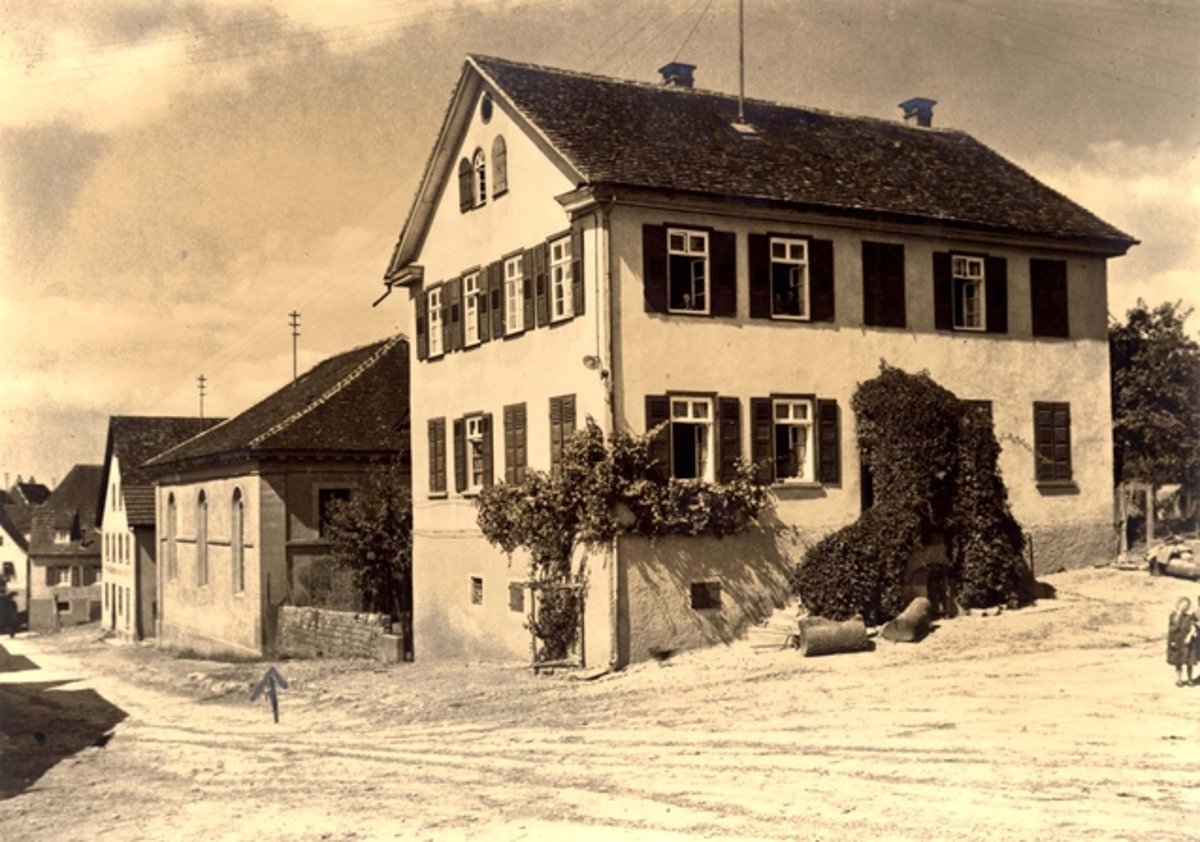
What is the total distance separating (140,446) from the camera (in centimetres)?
5494

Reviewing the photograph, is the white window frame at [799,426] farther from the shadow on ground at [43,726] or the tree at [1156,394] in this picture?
the tree at [1156,394]

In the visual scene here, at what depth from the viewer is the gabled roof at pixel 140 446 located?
5138cm

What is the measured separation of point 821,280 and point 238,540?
20.5 meters

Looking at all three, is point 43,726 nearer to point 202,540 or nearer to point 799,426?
point 799,426

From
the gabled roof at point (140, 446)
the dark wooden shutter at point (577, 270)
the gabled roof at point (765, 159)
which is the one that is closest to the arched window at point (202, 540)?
the gabled roof at point (140, 446)

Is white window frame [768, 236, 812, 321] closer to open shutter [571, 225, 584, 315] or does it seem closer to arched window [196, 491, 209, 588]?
open shutter [571, 225, 584, 315]

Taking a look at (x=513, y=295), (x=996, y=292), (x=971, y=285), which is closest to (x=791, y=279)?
(x=971, y=285)

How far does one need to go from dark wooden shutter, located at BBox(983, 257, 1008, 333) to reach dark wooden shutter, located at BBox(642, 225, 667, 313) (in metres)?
7.94

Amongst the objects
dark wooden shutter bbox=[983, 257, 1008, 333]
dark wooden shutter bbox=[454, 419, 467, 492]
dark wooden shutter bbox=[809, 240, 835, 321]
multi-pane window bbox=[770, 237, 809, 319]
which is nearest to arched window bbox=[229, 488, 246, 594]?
dark wooden shutter bbox=[454, 419, 467, 492]

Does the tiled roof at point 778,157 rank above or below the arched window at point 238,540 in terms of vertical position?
above

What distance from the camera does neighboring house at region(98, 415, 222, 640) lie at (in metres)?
51.4

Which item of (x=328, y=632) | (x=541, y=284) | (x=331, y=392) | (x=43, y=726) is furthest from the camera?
(x=331, y=392)

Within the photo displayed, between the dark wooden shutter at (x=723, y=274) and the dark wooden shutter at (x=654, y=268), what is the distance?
3.37 feet

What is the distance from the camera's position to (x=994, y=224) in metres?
28.3
